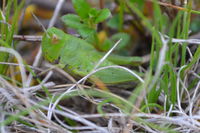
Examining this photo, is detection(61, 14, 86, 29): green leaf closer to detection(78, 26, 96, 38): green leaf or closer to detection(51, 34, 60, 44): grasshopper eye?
detection(78, 26, 96, 38): green leaf

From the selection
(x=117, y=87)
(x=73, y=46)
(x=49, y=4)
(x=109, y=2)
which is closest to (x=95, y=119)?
(x=117, y=87)

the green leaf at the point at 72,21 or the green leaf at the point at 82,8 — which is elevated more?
the green leaf at the point at 82,8

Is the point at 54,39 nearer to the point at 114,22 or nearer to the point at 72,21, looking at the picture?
the point at 72,21

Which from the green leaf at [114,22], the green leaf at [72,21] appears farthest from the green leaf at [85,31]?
the green leaf at [114,22]

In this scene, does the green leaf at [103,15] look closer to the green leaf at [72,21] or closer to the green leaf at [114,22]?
the green leaf at [72,21]

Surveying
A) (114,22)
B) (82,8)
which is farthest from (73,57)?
(114,22)

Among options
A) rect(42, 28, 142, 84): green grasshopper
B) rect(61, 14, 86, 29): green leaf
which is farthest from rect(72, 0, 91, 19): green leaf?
rect(42, 28, 142, 84): green grasshopper
